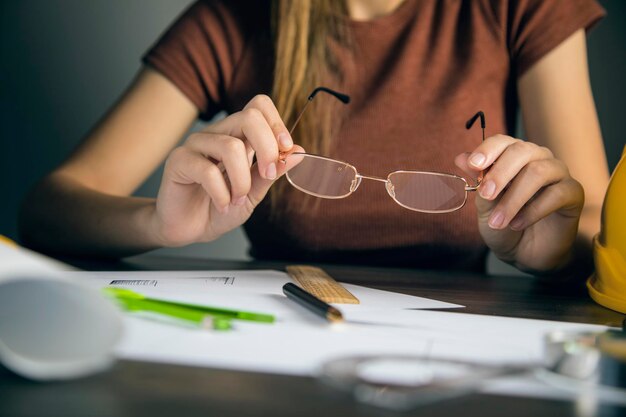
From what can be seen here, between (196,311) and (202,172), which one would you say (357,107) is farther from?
(196,311)

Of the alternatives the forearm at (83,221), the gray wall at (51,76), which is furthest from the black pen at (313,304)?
the gray wall at (51,76)

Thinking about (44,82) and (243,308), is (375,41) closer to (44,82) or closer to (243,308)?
(243,308)

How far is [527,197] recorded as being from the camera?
2.89 feet

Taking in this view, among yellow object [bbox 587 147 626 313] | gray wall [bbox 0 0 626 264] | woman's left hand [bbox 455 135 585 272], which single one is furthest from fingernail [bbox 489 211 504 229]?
gray wall [bbox 0 0 626 264]

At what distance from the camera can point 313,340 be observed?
1.89 ft

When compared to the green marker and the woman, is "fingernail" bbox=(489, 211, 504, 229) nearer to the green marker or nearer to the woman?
the woman

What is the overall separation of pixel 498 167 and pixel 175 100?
0.82 meters

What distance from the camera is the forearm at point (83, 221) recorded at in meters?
1.10

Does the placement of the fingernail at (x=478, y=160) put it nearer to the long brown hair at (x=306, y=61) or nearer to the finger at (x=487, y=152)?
the finger at (x=487, y=152)

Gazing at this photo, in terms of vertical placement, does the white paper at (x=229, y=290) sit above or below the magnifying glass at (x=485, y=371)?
below

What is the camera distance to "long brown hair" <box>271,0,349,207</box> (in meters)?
1.37

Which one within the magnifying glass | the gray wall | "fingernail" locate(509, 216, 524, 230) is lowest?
the gray wall

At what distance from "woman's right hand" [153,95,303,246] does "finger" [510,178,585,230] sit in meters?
0.32

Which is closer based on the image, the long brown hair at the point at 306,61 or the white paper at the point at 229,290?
the white paper at the point at 229,290
